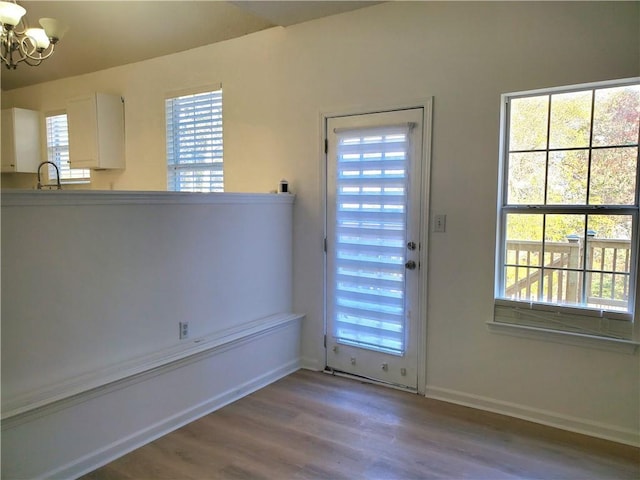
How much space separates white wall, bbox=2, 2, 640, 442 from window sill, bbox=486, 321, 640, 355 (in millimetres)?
47

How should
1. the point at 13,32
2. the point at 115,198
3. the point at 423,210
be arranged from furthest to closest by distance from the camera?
the point at 423,210 < the point at 13,32 < the point at 115,198

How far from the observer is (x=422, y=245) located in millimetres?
3000

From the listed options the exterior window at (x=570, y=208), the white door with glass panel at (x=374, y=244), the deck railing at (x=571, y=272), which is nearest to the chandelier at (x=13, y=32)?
the white door with glass panel at (x=374, y=244)

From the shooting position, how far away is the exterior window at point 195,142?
412 centimetres

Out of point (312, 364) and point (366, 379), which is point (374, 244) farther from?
point (312, 364)

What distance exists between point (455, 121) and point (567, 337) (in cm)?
152

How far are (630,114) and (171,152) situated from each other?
3.86 m

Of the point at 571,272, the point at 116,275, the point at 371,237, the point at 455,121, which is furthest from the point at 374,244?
the point at 116,275

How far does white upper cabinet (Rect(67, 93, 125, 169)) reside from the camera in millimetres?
4605

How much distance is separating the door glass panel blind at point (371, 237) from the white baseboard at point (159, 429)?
727 millimetres

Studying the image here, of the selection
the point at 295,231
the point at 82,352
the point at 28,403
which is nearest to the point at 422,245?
the point at 295,231

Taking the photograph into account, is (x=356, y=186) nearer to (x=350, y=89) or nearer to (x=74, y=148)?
(x=350, y=89)

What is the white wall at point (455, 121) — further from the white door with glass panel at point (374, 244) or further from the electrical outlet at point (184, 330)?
the electrical outlet at point (184, 330)

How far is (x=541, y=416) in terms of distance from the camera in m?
2.67
